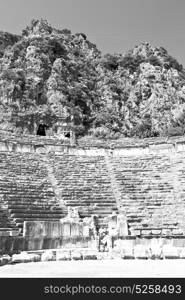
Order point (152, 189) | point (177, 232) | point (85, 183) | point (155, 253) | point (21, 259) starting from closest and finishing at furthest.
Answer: point (21, 259), point (155, 253), point (177, 232), point (152, 189), point (85, 183)

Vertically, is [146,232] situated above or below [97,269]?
above

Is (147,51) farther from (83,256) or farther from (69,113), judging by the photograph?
(83,256)

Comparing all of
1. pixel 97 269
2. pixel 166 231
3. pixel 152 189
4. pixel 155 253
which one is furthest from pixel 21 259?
pixel 152 189

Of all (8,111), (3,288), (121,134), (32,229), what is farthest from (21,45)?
(3,288)

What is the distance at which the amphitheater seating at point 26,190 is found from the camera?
52.2 feet

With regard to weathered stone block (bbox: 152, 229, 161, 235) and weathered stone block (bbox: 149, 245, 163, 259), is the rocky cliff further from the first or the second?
weathered stone block (bbox: 149, 245, 163, 259)

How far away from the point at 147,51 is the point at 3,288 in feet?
148

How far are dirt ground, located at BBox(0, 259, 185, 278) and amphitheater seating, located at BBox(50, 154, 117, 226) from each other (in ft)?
17.6

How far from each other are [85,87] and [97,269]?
3061cm

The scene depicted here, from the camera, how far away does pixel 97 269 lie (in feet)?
31.7

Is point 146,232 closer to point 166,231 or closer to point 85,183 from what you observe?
point 166,231

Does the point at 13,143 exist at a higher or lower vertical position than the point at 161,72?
lower

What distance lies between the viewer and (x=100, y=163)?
22688 mm

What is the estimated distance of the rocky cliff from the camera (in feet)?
113
